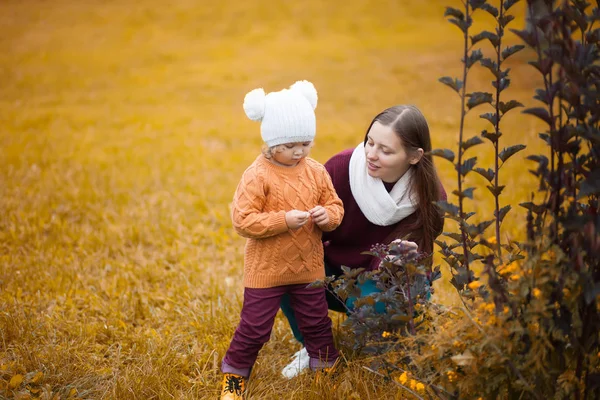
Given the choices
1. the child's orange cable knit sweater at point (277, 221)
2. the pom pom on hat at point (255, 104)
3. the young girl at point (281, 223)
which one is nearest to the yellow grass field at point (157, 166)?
the young girl at point (281, 223)

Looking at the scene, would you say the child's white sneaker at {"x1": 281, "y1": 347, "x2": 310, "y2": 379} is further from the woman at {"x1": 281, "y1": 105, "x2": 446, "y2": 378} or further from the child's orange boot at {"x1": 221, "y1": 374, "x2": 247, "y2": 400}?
the child's orange boot at {"x1": 221, "y1": 374, "x2": 247, "y2": 400}

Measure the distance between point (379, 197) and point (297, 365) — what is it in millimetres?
980

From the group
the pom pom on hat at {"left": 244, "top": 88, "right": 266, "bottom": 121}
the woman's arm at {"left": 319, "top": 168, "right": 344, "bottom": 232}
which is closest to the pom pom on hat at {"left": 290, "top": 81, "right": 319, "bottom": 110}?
the pom pom on hat at {"left": 244, "top": 88, "right": 266, "bottom": 121}

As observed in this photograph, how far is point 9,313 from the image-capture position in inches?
120

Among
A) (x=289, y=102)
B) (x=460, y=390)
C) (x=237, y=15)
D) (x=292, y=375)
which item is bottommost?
(x=292, y=375)

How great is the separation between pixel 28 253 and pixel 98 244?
1.68 ft

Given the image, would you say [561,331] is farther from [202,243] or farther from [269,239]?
[202,243]

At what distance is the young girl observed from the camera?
243 cm

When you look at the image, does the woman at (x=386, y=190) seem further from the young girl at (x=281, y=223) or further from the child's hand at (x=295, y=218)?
the child's hand at (x=295, y=218)

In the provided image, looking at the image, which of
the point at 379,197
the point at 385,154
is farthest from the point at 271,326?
the point at 385,154

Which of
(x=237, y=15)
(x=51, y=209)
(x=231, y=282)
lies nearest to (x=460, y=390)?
(x=231, y=282)

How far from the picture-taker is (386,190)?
9.25 ft

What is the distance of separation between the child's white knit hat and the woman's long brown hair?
0.45 m

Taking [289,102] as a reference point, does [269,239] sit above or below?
below
